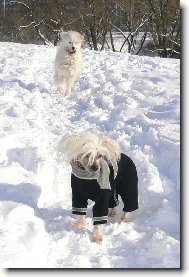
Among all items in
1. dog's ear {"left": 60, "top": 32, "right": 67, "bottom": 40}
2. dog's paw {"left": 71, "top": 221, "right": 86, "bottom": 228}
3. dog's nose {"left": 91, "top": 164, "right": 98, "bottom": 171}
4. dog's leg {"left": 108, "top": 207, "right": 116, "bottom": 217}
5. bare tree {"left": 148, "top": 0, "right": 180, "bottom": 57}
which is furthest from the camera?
bare tree {"left": 148, "top": 0, "right": 180, "bottom": 57}

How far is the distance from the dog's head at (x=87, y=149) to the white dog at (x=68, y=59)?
4.74 metres

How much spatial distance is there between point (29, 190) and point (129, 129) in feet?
7.10

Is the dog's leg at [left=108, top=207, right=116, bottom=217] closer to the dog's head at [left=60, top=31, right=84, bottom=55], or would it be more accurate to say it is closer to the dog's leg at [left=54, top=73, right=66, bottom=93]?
the dog's leg at [left=54, top=73, right=66, bottom=93]

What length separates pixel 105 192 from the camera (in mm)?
3746

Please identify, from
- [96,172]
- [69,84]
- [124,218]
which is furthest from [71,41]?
[96,172]

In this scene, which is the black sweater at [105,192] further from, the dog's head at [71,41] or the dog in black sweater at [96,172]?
the dog's head at [71,41]

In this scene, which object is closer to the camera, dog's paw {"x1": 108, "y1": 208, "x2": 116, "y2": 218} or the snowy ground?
the snowy ground

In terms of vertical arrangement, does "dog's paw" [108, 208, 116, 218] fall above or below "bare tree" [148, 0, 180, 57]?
below

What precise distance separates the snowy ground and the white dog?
319 mm

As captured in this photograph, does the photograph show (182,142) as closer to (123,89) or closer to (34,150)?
(34,150)

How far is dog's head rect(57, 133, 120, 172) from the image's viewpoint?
3621 mm

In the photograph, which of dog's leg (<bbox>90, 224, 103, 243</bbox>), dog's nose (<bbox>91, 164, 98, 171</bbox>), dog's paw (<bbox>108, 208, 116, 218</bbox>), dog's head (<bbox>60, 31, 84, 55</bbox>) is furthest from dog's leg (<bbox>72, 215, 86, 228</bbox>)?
dog's head (<bbox>60, 31, 84, 55</bbox>)

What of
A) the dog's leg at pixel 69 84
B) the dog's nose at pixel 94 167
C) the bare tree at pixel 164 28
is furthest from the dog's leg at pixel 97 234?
the bare tree at pixel 164 28

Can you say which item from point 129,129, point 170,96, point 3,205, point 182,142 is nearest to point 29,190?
point 3,205
